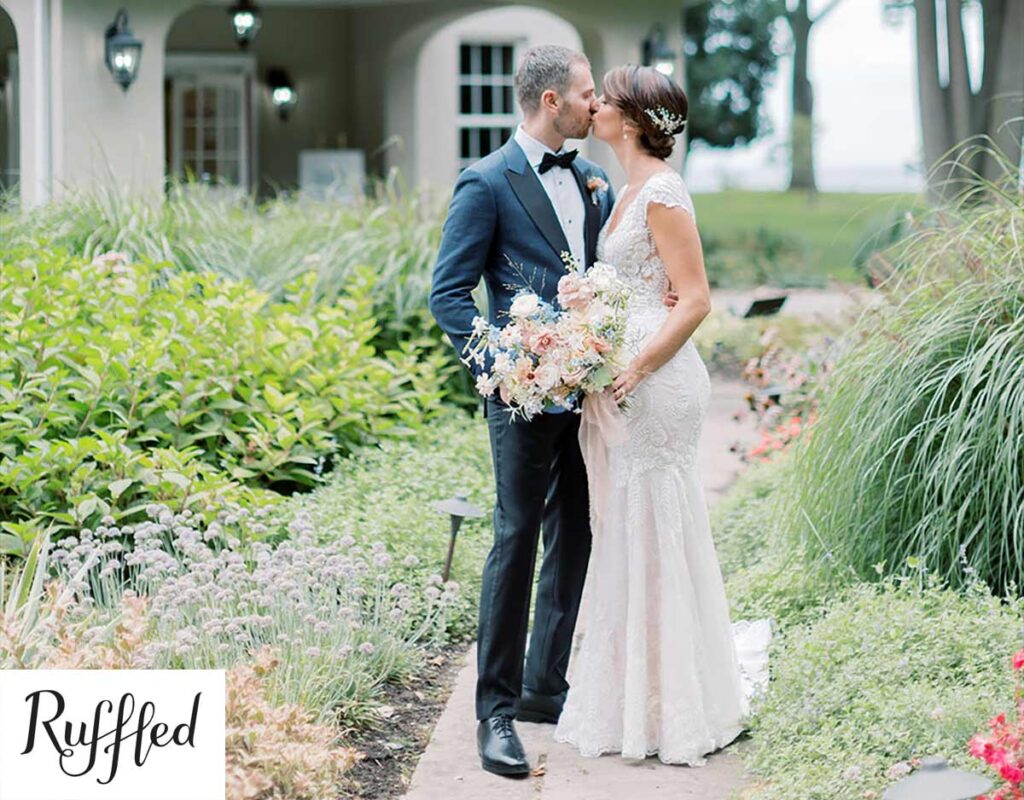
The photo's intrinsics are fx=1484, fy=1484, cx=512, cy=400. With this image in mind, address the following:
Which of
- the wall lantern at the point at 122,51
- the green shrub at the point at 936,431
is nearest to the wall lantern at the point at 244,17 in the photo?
the wall lantern at the point at 122,51

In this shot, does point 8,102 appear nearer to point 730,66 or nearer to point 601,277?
point 601,277

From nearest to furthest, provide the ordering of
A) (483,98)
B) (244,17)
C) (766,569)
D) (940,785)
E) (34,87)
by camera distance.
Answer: (940,785)
(766,569)
(34,87)
(244,17)
(483,98)

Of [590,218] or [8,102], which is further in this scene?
[8,102]

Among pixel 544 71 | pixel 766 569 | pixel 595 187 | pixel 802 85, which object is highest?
pixel 802 85

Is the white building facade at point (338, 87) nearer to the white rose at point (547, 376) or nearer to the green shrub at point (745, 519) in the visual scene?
the green shrub at point (745, 519)

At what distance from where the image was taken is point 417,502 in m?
6.42

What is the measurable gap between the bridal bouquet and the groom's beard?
464 millimetres

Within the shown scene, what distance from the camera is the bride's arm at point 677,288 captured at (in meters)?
4.25

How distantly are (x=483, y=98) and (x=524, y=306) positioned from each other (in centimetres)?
1439

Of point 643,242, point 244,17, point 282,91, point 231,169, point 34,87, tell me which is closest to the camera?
point 643,242

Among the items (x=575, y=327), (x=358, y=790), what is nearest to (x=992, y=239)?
(x=575, y=327)

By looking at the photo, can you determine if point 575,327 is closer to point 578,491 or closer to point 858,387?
point 578,491

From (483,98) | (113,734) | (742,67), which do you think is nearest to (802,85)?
(742,67)

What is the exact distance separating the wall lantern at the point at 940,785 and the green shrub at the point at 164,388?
11.1ft
